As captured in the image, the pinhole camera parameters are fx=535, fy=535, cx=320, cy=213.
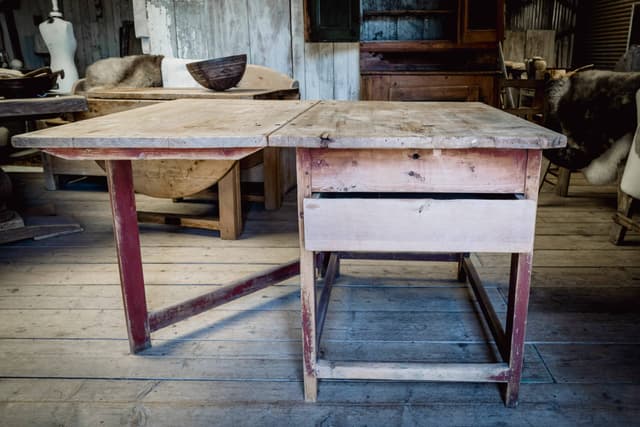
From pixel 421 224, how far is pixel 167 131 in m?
0.64

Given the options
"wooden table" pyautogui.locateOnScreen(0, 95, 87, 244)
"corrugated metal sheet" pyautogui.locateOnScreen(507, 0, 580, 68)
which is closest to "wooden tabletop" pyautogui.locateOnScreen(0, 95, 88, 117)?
"wooden table" pyautogui.locateOnScreen(0, 95, 87, 244)

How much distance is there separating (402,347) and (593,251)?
1.40m

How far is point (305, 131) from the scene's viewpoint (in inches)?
50.2

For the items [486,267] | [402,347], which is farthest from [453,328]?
[486,267]

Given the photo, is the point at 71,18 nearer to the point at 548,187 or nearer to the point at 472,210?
the point at 548,187

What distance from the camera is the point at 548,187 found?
391cm

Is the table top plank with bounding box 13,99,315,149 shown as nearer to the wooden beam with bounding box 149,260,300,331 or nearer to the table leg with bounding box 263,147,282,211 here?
the wooden beam with bounding box 149,260,300,331

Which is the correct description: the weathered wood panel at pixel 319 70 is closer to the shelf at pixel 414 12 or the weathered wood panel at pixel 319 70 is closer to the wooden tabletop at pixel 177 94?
Result: the shelf at pixel 414 12

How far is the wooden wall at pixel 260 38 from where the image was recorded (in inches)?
172

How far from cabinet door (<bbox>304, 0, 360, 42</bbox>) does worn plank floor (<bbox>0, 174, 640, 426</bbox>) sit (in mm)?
2027

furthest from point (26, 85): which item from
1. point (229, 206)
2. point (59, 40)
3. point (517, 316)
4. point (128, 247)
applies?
point (59, 40)

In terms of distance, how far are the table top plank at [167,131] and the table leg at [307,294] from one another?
0.13 metres

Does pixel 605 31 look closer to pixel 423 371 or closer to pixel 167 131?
pixel 423 371

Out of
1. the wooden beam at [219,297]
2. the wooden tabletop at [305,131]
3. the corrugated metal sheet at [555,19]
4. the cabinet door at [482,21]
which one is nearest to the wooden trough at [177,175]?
the wooden beam at [219,297]
